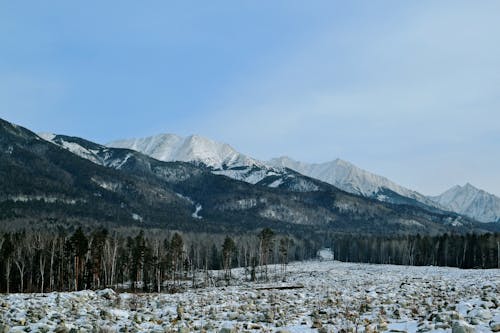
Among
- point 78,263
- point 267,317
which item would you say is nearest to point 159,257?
point 78,263

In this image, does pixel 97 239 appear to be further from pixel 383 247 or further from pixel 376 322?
pixel 383 247

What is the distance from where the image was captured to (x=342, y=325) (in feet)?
61.5

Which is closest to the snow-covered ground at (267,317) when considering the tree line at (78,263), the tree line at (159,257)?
the tree line at (78,263)

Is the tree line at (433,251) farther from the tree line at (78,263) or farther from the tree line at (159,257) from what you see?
the tree line at (78,263)

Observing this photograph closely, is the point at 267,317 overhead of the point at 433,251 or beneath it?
overhead

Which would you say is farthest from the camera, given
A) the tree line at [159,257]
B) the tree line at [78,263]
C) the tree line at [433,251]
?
the tree line at [433,251]

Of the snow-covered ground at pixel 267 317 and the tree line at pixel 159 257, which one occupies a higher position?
the snow-covered ground at pixel 267 317

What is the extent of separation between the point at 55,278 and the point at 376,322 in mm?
84634

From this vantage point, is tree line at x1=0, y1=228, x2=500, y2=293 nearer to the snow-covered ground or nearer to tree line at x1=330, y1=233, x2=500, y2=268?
tree line at x1=330, y1=233, x2=500, y2=268

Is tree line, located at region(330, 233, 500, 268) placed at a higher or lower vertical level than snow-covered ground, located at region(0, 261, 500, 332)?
lower

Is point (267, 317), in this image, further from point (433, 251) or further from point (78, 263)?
point (433, 251)

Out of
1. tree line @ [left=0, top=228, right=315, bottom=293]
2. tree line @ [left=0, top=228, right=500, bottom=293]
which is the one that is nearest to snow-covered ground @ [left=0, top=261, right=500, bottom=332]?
tree line @ [left=0, top=228, right=315, bottom=293]

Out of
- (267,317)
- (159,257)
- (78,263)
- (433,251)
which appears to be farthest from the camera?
(433,251)

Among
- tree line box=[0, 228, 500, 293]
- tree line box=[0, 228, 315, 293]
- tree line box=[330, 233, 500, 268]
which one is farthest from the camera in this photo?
tree line box=[330, 233, 500, 268]
